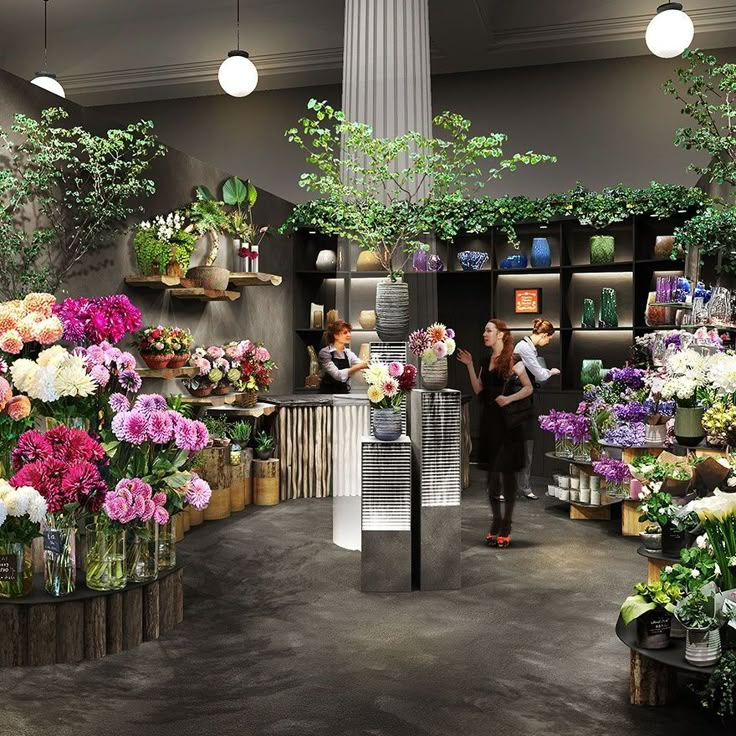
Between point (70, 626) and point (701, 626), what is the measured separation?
258 centimetres

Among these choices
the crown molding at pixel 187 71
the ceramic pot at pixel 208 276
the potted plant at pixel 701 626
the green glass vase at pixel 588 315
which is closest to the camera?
the potted plant at pixel 701 626

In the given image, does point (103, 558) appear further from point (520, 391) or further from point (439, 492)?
point (520, 391)

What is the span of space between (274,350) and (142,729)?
5.76 metres

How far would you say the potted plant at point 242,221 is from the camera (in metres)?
7.56

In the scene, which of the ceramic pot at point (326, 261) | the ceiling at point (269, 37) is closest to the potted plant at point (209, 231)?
the ceramic pot at point (326, 261)

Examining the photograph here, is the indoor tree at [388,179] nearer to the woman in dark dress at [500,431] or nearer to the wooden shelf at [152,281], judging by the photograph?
the woman in dark dress at [500,431]

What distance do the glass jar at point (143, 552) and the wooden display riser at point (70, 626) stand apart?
75 millimetres

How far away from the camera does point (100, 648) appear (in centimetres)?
386

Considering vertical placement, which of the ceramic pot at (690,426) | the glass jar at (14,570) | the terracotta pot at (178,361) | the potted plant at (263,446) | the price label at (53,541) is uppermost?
the terracotta pot at (178,361)

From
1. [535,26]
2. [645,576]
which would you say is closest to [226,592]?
[645,576]

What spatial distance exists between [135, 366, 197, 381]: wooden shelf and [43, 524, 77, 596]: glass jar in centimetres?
237

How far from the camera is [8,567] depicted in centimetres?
379

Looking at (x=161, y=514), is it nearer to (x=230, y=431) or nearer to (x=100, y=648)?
(x=100, y=648)

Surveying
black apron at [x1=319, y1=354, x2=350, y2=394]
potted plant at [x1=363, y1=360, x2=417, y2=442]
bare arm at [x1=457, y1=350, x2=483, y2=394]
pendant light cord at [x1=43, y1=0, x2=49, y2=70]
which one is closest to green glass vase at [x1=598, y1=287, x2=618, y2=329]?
black apron at [x1=319, y1=354, x2=350, y2=394]
